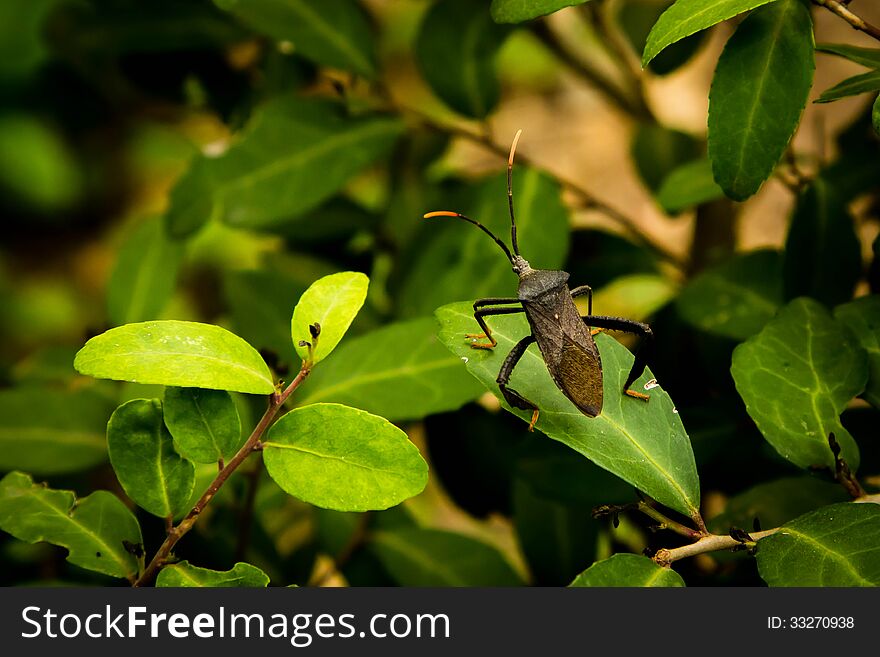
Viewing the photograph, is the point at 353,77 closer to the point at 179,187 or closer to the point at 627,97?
the point at 179,187

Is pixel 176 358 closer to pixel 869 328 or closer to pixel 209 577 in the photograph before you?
pixel 209 577

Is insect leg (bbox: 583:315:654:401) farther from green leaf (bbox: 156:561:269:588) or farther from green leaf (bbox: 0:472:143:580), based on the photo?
green leaf (bbox: 0:472:143:580)

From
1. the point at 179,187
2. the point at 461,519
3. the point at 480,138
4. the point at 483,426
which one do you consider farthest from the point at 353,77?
the point at 461,519

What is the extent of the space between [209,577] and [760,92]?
1046mm

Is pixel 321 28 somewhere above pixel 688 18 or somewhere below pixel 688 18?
above

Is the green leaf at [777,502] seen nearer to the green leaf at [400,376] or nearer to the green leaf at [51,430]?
the green leaf at [400,376]

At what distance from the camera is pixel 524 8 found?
4.04ft

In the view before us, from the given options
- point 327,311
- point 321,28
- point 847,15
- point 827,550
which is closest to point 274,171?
point 321,28

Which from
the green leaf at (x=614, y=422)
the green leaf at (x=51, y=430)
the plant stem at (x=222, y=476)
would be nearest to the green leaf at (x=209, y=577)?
the plant stem at (x=222, y=476)

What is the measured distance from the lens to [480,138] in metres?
1.91

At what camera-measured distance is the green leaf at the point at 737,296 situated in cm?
156

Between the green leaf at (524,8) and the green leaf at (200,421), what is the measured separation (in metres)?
0.72

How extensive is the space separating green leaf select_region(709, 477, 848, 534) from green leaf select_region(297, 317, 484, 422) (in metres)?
0.47

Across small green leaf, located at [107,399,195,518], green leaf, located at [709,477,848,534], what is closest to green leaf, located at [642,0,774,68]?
green leaf, located at [709,477,848,534]
